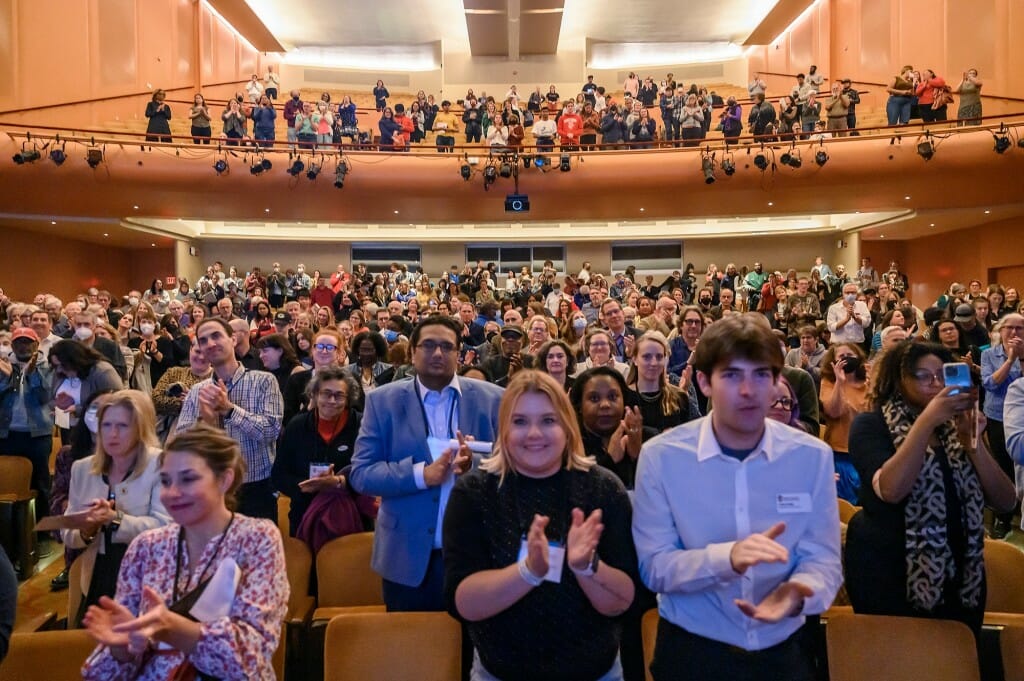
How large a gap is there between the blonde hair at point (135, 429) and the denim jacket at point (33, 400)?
2.49 metres

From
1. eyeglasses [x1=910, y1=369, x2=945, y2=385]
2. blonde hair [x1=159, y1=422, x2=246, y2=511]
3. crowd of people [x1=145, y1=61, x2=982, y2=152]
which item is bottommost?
blonde hair [x1=159, y1=422, x2=246, y2=511]

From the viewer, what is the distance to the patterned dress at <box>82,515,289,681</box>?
5.16ft

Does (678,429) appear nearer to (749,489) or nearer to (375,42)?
(749,489)

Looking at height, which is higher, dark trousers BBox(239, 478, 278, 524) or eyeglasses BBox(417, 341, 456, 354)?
eyeglasses BBox(417, 341, 456, 354)

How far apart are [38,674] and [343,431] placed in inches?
59.4

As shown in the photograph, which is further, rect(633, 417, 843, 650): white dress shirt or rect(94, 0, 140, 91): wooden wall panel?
rect(94, 0, 140, 91): wooden wall panel

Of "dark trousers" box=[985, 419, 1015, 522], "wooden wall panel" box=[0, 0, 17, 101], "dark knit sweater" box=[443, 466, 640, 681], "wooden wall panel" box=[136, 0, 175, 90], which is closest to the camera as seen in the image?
"dark knit sweater" box=[443, 466, 640, 681]

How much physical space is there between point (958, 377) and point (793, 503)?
636 millimetres

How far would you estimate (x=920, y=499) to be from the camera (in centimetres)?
195

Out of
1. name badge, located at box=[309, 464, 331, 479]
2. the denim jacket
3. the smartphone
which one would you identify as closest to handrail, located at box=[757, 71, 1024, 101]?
the smartphone

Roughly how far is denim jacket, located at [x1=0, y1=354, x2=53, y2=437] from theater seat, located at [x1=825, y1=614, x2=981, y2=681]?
4514 millimetres

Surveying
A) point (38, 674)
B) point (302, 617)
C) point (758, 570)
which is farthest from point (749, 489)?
point (38, 674)

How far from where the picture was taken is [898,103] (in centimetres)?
1288

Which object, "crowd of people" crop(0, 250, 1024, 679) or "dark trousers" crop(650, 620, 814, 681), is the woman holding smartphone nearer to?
"crowd of people" crop(0, 250, 1024, 679)
